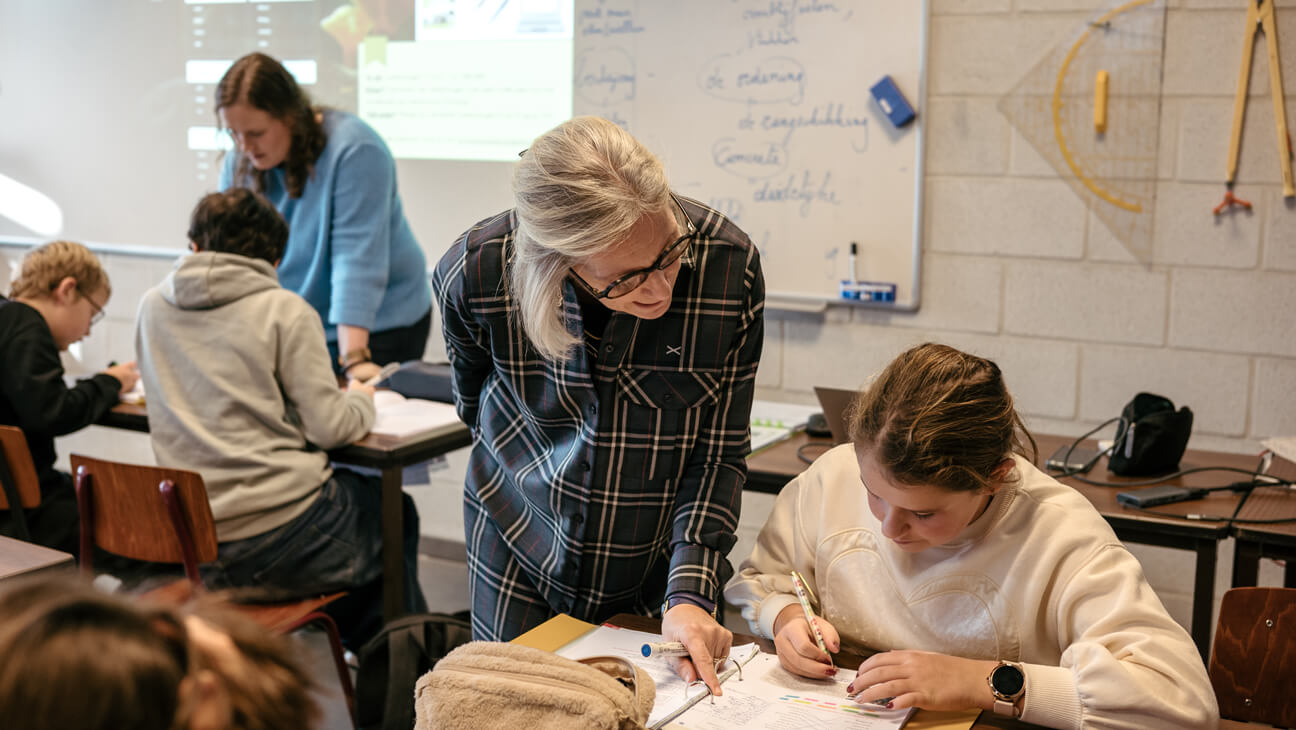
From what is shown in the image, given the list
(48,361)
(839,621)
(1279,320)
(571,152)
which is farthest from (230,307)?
(1279,320)

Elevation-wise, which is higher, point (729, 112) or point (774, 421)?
point (729, 112)

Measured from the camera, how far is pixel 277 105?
2.78m

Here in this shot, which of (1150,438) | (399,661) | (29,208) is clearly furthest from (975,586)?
(29,208)

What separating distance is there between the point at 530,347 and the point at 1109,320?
6.51 ft

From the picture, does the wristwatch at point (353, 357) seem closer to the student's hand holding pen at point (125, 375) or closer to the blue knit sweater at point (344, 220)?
the blue knit sweater at point (344, 220)

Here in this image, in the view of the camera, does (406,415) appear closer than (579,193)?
No

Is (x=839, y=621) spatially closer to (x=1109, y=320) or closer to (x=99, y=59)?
(x=1109, y=320)

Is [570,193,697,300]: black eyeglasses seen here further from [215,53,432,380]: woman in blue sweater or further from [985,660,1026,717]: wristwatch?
[215,53,432,380]: woman in blue sweater

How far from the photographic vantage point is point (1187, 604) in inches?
115

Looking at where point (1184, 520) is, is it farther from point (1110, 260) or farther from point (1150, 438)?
point (1110, 260)

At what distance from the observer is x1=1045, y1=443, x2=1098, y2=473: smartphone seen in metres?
2.13

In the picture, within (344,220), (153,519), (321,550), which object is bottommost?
(321,550)

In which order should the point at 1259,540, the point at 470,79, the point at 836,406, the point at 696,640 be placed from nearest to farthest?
the point at 696,640, the point at 1259,540, the point at 836,406, the point at 470,79

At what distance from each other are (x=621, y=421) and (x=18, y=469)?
1.60m
